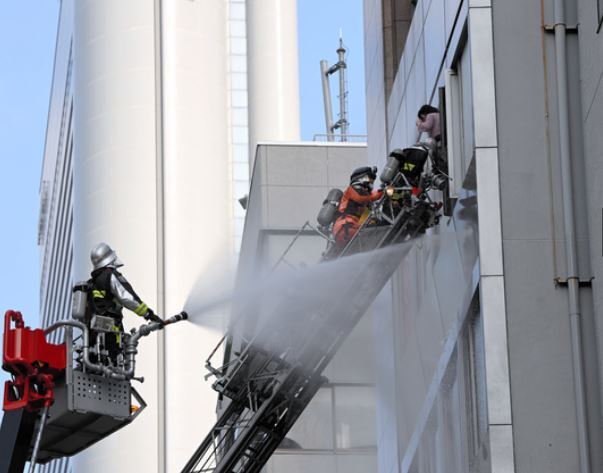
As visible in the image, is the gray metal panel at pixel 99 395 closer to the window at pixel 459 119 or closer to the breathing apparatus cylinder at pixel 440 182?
the breathing apparatus cylinder at pixel 440 182

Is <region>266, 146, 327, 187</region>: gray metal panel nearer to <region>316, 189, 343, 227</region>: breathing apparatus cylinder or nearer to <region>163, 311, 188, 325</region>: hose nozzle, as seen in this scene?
<region>316, 189, 343, 227</region>: breathing apparatus cylinder

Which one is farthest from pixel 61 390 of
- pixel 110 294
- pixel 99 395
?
pixel 110 294

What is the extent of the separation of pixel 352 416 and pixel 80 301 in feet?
56.0

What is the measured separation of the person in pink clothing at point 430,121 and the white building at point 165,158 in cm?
5361

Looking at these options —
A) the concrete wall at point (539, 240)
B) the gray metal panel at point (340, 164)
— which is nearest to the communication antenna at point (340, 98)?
the gray metal panel at point (340, 164)

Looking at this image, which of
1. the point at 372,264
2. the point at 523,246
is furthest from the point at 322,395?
the point at 523,246

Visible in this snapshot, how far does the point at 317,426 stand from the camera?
38750 millimetres

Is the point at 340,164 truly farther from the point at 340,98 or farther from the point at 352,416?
the point at 340,98

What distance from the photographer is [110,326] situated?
22141 mm

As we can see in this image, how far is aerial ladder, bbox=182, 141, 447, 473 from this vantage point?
21984mm

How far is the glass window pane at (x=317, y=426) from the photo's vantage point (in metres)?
38.5

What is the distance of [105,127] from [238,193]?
889cm

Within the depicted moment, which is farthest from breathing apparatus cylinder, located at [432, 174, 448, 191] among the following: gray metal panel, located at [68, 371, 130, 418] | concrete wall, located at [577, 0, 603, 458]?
gray metal panel, located at [68, 371, 130, 418]

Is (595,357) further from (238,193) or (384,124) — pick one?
(238,193)
